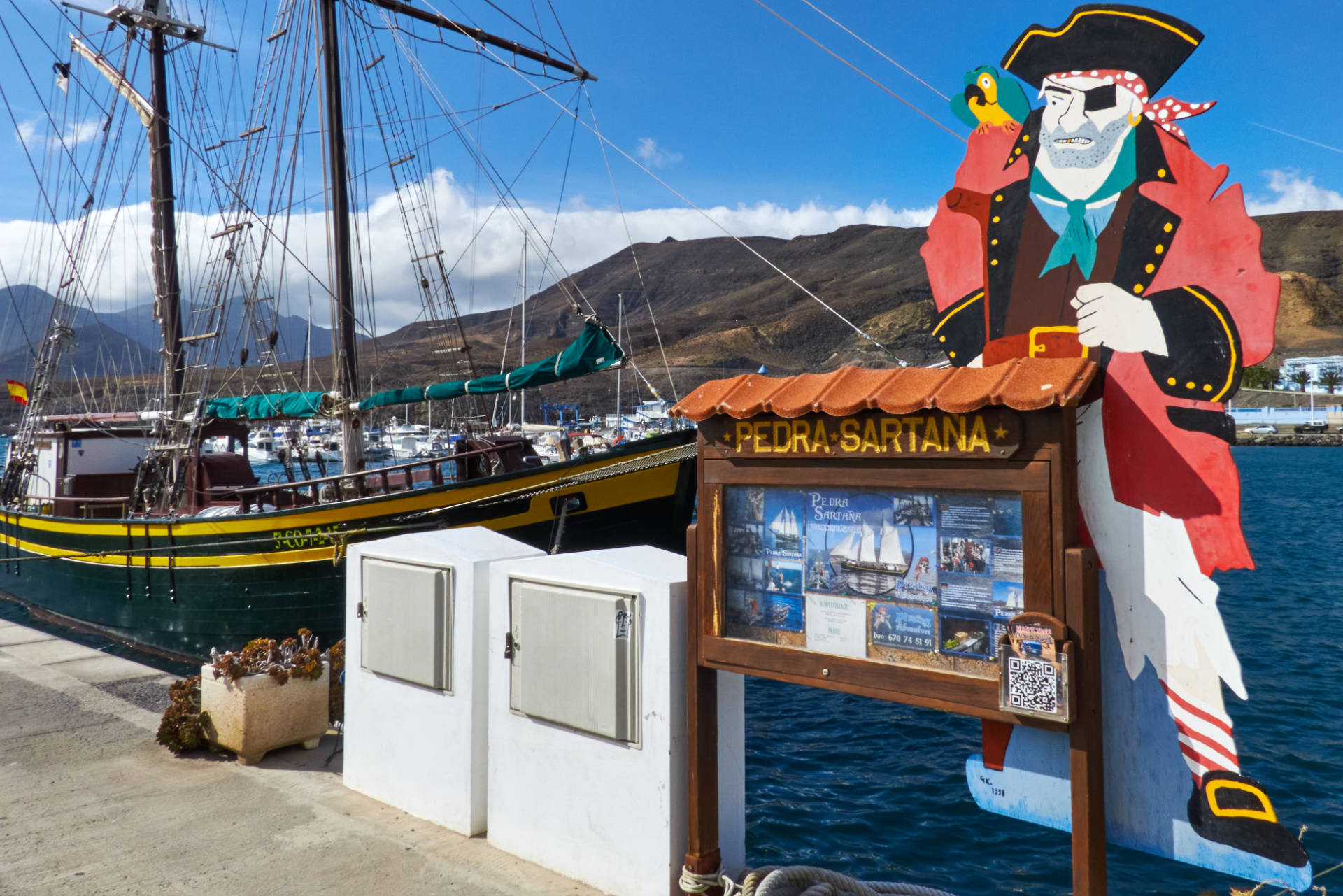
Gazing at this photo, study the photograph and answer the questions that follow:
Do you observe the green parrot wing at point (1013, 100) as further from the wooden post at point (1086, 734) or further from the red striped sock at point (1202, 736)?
the red striped sock at point (1202, 736)

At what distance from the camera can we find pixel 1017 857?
787cm

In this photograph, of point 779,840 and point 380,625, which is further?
point 779,840

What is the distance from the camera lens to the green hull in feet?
43.4

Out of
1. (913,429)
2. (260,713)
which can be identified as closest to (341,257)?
(260,713)

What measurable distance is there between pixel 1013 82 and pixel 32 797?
720cm

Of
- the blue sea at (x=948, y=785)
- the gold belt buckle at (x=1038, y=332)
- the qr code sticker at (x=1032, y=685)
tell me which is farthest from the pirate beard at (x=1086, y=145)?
the blue sea at (x=948, y=785)

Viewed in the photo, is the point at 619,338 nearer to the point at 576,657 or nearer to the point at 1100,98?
the point at 576,657

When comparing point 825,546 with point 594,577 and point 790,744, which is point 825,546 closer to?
point 594,577

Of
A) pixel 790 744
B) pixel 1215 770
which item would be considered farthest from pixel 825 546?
pixel 790 744

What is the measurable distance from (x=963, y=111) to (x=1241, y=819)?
125 inches

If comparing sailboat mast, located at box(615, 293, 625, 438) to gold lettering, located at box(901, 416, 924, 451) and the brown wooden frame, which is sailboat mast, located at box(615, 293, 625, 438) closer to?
the brown wooden frame

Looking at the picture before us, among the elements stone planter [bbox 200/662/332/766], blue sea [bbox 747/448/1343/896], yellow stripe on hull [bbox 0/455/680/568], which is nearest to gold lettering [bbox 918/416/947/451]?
blue sea [bbox 747/448/1343/896]

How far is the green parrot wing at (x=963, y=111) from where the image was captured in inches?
164

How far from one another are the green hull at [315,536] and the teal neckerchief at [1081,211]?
7919 mm
